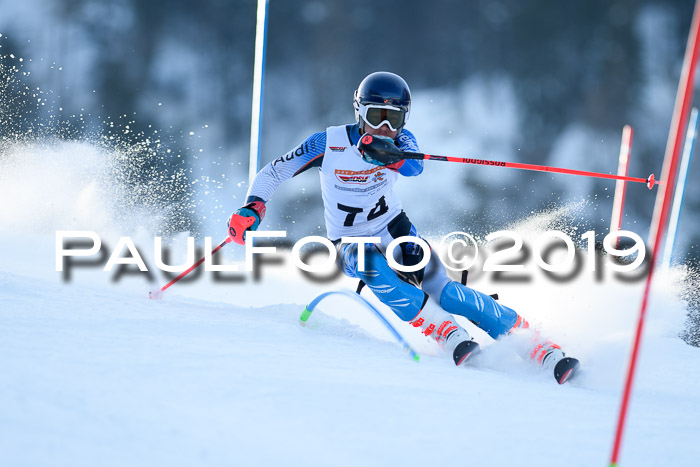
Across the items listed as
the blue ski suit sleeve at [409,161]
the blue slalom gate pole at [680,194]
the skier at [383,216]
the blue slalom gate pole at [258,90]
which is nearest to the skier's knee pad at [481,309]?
the skier at [383,216]

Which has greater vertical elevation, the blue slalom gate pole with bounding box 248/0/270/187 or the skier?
the blue slalom gate pole with bounding box 248/0/270/187

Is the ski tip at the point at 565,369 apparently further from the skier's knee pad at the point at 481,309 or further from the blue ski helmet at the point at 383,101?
the blue ski helmet at the point at 383,101

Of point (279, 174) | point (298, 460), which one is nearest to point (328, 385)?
point (298, 460)

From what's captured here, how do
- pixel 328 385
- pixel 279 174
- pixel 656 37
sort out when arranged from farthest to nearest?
1. pixel 656 37
2. pixel 279 174
3. pixel 328 385

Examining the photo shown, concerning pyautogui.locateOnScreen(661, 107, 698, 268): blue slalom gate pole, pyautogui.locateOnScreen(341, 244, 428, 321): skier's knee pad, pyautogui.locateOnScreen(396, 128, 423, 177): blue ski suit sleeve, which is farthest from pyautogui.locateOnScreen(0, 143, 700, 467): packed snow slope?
pyautogui.locateOnScreen(661, 107, 698, 268): blue slalom gate pole

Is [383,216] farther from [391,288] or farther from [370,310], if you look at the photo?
[370,310]

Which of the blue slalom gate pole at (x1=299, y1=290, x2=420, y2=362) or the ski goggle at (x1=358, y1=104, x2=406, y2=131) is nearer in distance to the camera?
the blue slalom gate pole at (x1=299, y1=290, x2=420, y2=362)

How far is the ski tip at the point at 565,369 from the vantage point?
2107mm

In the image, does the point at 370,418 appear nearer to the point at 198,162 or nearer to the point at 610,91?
the point at 198,162

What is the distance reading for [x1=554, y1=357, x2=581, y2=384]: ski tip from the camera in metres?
2.11

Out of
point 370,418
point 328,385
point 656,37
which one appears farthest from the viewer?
point 656,37

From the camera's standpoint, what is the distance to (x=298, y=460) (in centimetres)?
120

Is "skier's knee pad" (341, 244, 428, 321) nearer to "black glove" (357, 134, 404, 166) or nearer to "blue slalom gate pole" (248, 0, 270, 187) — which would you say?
"black glove" (357, 134, 404, 166)

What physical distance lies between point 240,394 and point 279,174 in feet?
4.79
